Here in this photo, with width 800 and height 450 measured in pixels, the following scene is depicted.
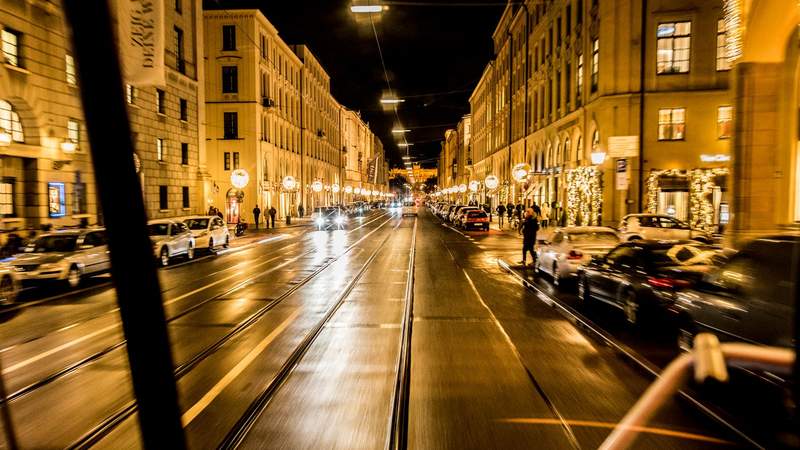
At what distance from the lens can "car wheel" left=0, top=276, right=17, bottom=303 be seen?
42.6ft

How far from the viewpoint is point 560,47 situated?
4006cm

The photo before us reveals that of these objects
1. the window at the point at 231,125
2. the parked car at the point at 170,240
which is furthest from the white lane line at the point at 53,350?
the window at the point at 231,125

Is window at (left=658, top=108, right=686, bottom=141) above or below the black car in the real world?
above

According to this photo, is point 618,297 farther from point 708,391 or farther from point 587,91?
point 587,91

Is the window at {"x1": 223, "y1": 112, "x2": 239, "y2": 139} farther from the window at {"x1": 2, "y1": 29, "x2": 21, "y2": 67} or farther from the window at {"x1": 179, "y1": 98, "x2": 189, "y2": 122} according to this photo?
the window at {"x1": 2, "y1": 29, "x2": 21, "y2": 67}

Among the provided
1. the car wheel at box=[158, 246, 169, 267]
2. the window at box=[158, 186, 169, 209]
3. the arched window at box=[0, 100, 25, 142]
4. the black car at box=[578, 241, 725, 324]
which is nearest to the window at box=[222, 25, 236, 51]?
the window at box=[158, 186, 169, 209]

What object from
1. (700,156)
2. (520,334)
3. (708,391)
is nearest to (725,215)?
(700,156)

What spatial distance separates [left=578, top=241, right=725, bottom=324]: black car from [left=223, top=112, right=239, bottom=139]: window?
143 feet

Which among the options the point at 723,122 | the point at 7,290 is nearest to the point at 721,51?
the point at 723,122

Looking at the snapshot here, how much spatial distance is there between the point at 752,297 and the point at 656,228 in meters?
18.8

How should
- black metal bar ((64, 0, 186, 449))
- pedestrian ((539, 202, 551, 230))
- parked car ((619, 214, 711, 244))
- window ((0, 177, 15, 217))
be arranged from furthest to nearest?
pedestrian ((539, 202, 551, 230)) < parked car ((619, 214, 711, 244)) < window ((0, 177, 15, 217)) < black metal bar ((64, 0, 186, 449))

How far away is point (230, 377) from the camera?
7.04 meters

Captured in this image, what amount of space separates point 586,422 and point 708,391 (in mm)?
2020

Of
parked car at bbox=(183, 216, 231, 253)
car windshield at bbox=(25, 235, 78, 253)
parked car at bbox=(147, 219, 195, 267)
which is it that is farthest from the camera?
parked car at bbox=(183, 216, 231, 253)
